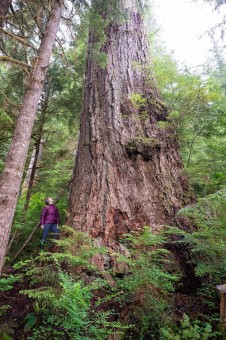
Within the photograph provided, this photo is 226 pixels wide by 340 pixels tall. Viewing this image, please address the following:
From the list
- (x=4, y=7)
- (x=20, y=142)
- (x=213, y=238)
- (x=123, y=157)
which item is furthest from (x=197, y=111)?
(x=4, y=7)

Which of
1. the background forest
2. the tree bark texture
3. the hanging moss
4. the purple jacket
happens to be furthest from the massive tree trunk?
the purple jacket

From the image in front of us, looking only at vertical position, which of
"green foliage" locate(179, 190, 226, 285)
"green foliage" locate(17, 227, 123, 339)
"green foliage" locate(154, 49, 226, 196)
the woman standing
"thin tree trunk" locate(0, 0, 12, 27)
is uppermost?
"thin tree trunk" locate(0, 0, 12, 27)

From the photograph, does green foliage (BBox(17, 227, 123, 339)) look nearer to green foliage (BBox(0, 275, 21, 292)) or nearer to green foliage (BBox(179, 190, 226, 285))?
green foliage (BBox(0, 275, 21, 292))

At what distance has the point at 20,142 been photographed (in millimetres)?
4148

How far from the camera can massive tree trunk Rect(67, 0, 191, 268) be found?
14.2 ft

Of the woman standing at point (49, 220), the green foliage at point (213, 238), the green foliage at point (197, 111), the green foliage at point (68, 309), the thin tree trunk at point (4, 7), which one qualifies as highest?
the thin tree trunk at point (4, 7)

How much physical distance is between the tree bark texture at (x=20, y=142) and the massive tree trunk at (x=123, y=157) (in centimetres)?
113

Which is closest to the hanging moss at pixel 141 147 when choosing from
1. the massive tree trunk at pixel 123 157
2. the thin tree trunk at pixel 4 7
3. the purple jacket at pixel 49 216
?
the massive tree trunk at pixel 123 157

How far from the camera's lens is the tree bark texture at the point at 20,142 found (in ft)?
12.0

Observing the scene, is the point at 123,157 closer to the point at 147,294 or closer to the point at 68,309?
the point at 147,294

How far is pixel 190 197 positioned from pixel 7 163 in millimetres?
3374

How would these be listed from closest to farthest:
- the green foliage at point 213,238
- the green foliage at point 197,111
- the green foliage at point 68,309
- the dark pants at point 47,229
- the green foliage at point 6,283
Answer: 1. the green foliage at point 68,309
2. the green foliage at point 213,238
3. the green foliage at point 6,283
4. the green foliage at point 197,111
5. the dark pants at point 47,229

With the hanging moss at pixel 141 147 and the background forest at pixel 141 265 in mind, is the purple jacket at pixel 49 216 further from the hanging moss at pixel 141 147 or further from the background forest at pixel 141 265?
the hanging moss at pixel 141 147

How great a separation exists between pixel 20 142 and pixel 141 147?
7.48ft
